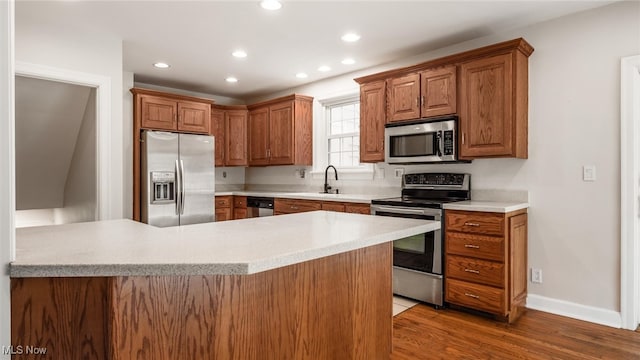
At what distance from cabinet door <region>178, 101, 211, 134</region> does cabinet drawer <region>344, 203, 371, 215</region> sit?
92.6 inches

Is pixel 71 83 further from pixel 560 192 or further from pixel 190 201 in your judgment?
pixel 560 192

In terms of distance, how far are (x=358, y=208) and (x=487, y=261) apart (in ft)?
4.31

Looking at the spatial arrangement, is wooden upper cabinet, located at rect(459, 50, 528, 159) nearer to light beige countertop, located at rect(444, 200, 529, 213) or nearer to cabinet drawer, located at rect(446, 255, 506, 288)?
light beige countertop, located at rect(444, 200, 529, 213)

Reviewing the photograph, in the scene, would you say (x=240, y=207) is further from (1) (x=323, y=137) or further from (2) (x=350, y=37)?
(2) (x=350, y=37)

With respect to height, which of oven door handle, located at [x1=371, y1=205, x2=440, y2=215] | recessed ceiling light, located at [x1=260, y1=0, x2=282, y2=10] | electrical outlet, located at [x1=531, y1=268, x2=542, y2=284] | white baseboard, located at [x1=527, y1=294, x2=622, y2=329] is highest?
recessed ceiling light, located at [x1=260, y1=0, x2=282, y2=10]

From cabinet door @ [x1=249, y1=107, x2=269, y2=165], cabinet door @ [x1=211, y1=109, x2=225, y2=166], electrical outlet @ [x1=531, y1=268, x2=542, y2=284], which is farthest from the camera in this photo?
cabinet door @ [x1=211, y1=109, x2=225, y2=166]

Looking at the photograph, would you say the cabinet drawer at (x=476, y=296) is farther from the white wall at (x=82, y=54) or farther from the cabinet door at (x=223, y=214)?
the cabinet door at (x=223, y=214)

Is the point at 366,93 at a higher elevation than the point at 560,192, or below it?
higher

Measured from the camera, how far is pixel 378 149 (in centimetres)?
396

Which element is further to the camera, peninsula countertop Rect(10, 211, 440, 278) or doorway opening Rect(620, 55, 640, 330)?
doorway opening Rect(620, 55, 640, 330)

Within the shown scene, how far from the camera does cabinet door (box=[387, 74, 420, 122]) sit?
11.7ft

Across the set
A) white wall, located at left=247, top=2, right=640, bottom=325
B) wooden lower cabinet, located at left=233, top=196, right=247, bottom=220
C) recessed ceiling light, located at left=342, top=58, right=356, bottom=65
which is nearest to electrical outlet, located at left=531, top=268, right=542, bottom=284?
white wall, located at left=247, top=2, right=640, bottom=325

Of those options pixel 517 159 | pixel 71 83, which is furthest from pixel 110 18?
pixel 517 159

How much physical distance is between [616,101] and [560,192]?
79 centimetres
